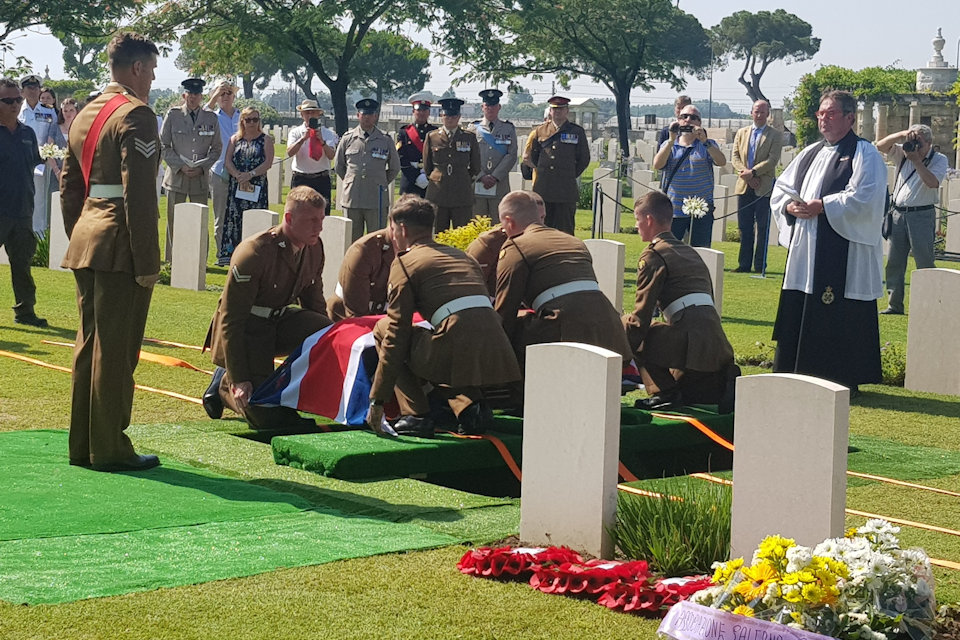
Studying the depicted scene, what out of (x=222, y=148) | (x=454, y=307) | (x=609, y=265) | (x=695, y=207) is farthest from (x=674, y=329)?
(x=222, y=148)

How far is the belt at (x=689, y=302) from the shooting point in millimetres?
9602

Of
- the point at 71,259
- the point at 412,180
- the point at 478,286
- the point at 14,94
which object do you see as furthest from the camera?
the point at 412,180

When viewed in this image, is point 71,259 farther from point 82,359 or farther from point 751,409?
point 751,409

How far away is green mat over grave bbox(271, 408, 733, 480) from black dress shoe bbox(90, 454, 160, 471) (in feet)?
2.28

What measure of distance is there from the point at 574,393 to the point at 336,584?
4.19 feet

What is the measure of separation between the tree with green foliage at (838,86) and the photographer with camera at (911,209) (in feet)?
92.0

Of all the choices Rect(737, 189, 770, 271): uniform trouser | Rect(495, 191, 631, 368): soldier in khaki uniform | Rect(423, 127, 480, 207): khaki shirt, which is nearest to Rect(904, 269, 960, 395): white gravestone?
Rect(495, 191, 631, 368): soldier in khaki uniform

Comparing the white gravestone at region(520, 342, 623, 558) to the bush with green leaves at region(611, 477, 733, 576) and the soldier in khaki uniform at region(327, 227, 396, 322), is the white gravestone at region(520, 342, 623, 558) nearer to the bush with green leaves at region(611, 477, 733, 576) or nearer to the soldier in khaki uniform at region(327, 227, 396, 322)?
the bush with green leaves at region(611, 477, 733, 576)

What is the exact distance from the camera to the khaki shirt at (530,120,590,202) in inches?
676

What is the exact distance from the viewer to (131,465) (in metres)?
7.71

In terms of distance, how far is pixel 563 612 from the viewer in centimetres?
548

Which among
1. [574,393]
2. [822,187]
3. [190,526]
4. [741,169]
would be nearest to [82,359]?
[190,526]

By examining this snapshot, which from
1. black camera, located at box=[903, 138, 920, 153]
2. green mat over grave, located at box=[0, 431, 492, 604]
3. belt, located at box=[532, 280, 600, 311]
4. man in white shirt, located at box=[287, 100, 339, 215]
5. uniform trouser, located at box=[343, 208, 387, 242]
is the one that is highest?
black camera, located at box=[903, 138, 920, 153]

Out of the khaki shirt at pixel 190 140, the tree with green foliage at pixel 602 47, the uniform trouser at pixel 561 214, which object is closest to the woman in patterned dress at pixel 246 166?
the khaki shirt at pixel 190 140
